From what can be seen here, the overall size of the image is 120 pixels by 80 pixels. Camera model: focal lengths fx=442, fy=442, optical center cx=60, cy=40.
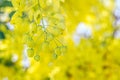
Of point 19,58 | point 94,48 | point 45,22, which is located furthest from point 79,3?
point 45,22

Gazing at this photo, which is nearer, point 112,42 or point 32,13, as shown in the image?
point 32,13

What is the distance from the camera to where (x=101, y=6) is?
344cm

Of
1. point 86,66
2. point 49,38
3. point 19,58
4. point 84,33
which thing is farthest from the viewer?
point 84,33

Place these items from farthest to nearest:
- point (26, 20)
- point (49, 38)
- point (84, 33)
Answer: point (84, 33), point (26, 20), point (49, 38)

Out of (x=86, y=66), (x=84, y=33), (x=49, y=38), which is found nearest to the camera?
(x=49, y=38)

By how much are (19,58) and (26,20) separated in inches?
64.7

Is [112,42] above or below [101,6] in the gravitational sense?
below

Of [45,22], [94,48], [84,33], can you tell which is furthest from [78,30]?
[45,22]

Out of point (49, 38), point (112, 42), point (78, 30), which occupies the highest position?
point (78, 30)

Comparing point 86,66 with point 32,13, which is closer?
point 32,13

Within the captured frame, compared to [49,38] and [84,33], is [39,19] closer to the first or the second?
[49,38]

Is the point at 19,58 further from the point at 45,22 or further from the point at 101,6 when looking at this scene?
the point at 45,22

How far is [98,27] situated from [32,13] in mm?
2275

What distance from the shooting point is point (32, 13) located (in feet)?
4.13
